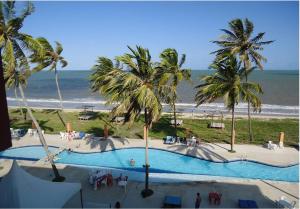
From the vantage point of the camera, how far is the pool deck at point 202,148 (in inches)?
847

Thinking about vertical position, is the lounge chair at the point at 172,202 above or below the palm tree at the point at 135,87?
below

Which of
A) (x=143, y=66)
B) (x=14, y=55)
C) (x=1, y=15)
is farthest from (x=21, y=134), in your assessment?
(x=143, y=66)

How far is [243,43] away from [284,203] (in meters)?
13.1

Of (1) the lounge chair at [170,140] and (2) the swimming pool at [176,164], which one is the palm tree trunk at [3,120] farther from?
(1) the lounge chair at [170,140]

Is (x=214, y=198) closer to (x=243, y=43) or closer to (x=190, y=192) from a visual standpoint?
(x=190, y=192)

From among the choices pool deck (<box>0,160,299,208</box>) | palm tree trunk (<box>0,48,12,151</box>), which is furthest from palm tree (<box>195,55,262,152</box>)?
palm tree trunk (<box>0,48,12,151</box>)

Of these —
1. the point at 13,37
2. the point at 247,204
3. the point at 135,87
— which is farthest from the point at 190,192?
the point at 13,37

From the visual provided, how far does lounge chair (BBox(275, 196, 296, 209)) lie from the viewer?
13727 mm

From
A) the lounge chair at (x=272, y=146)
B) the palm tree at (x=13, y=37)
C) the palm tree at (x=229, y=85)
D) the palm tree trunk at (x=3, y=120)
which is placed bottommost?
the lounge chair at (x=272, y=146)

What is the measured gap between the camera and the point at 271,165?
2031cm

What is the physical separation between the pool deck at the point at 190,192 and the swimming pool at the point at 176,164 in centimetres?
221

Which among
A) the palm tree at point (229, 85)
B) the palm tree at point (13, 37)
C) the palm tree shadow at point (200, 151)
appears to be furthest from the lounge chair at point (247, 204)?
the palm tree at point (13, 37)

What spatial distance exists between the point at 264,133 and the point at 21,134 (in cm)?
2364

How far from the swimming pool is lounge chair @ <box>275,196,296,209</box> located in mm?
4291
